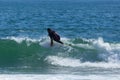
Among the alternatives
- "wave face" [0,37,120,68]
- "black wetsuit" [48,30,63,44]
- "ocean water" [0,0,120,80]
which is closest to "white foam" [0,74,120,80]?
"ocean water" [0,0,120,80]

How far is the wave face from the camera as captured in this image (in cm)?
2503

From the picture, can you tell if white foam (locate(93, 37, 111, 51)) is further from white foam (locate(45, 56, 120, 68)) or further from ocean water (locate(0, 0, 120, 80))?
white foam (locate(45, 56, 120, 68))

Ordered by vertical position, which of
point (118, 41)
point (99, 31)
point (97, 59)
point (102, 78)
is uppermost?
point (99, 31)

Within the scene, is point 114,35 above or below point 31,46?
above

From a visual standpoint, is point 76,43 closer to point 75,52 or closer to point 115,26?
point 75,52

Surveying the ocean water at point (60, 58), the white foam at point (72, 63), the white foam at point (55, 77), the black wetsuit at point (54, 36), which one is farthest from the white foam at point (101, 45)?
the white foam at point (55, 77)

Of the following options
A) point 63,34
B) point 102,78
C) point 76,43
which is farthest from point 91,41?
point 102,78

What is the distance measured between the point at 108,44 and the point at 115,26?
484 inches

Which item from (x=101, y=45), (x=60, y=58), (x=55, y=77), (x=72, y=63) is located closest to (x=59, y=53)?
(x=60, y=58)

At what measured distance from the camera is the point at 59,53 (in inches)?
1048

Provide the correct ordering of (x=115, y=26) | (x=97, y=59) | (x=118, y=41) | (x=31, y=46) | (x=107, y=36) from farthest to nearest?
(x=115, y=26) → (x=107, y=36) → (x=118, y=41) → (x=31, y=46) → (x=97, y=59)

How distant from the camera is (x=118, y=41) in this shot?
30.9 m

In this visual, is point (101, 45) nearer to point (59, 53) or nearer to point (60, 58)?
point (59, 53)

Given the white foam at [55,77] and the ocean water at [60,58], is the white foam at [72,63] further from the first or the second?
the white foam at [55,77]
